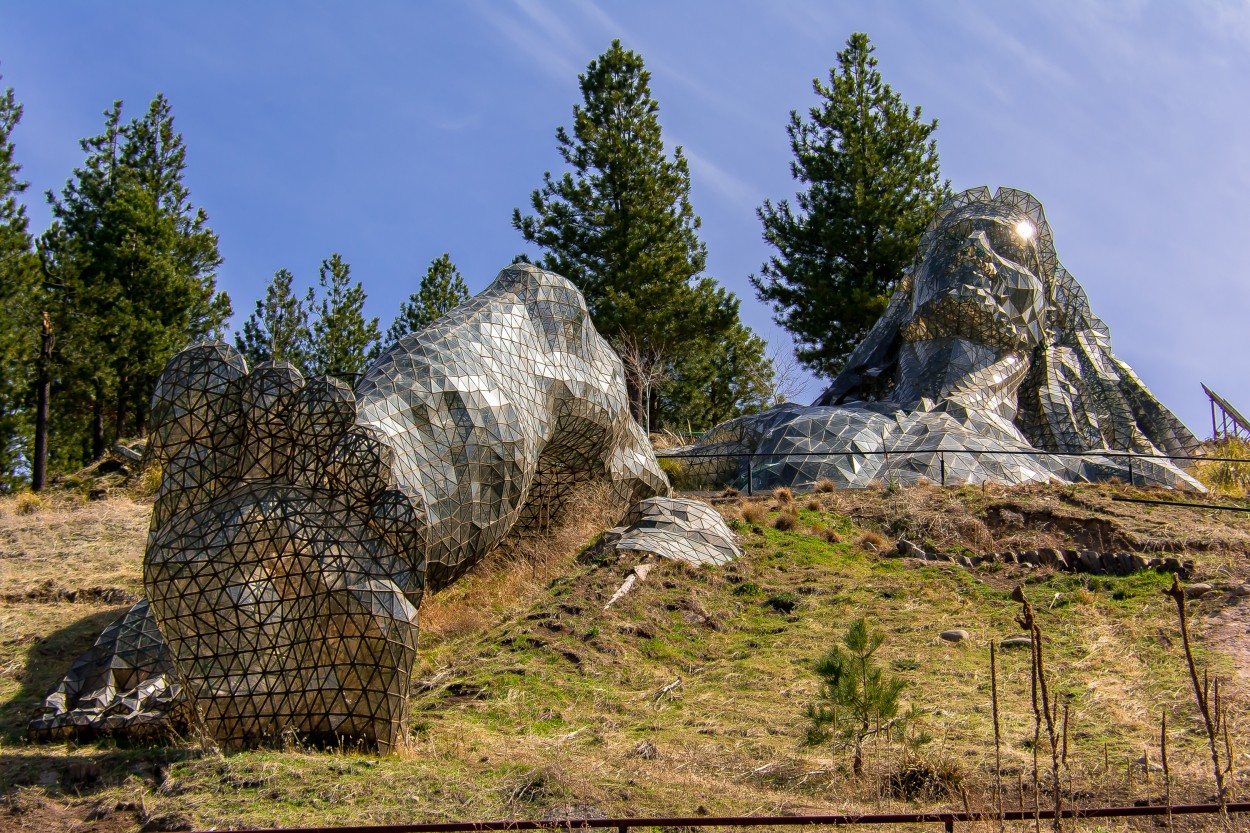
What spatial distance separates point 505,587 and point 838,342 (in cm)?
2264

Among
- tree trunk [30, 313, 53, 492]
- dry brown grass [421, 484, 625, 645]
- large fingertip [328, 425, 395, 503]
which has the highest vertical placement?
tree trunk [30, 313, 53, 492]

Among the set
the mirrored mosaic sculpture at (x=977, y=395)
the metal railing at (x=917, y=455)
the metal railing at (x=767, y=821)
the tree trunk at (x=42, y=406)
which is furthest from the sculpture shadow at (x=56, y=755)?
the tree trunk at (x=42, y=406)

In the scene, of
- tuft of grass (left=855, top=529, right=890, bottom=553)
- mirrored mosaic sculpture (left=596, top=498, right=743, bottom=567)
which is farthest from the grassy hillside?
mirrored mosaic sculpture (left=596, top=498, right=743, bottom=567)

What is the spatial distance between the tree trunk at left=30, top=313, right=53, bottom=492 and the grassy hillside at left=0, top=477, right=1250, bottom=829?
8138 mm

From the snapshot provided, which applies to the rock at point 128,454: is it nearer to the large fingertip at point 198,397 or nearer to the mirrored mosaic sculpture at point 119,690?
the mirrored mosaic sculpture at point 119,690

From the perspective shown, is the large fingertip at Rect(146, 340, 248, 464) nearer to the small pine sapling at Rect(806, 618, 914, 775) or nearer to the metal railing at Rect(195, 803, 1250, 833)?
the metal railing at Rect(195, 803, 1250, 833)

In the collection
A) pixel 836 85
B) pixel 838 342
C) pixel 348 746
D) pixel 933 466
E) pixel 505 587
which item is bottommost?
pixel 348 746

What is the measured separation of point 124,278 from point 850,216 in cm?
1935

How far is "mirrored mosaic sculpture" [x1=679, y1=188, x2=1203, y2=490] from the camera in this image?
20375 mm

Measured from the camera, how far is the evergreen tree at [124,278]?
2834cm

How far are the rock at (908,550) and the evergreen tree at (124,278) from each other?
62.6 ft

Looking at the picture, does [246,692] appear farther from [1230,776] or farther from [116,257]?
[116,257]

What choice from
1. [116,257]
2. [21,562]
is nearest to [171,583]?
[21,562]

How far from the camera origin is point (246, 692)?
9055 millimetres
